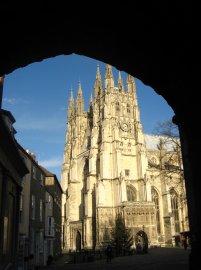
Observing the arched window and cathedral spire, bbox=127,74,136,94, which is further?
cathedral spire, bbox=127,74,136,94

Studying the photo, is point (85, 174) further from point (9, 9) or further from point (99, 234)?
point (9, 9)

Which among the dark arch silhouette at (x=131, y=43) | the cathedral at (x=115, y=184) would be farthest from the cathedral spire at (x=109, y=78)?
the dark arch silhouette at (x=131, y=43)

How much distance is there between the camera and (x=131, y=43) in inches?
248

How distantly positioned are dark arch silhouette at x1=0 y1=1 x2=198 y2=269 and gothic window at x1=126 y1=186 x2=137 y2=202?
51.3m

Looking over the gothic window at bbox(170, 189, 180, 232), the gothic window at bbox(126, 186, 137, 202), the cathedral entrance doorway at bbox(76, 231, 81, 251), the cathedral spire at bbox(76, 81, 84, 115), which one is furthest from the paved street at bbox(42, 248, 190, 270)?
the cathedral spire at bbox(76, 81, 84, 115)

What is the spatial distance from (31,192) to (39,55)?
64.5 ft

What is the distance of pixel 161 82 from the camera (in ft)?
22.5

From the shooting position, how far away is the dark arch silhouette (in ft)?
17.8

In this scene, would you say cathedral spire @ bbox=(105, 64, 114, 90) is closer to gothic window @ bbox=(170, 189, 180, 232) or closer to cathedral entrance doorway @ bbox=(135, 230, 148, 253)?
gothic window @ bbox=(170, 189, 180, 232)

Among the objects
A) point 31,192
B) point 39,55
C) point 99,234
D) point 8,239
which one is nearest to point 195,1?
point 39,55

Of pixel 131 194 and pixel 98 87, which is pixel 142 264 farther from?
pixel 98 87

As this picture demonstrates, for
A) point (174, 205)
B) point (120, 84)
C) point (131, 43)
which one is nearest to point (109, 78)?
point (120, 84)

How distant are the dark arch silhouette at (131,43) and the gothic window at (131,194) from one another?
2022 inches

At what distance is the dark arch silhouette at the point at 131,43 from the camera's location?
17.8 feet
